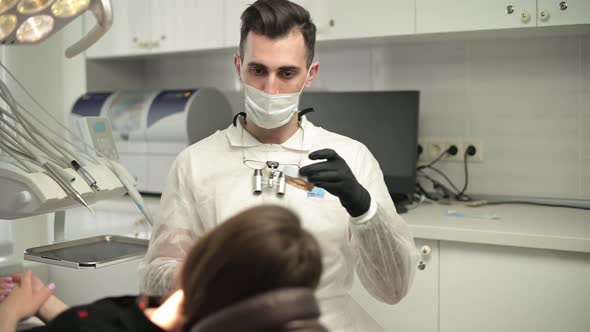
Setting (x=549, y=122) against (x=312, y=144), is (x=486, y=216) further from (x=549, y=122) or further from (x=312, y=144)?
(x=312, y=144)

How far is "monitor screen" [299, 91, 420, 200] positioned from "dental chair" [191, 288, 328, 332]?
1.85 metres

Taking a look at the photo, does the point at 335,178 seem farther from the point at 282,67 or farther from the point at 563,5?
the point at 563,5

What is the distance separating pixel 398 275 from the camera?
1.51 metres

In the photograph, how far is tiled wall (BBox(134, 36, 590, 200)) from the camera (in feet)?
8.39

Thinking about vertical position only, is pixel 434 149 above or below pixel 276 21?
below

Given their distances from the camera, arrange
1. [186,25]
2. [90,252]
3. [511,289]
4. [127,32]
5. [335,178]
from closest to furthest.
Result: [335,178] → [90,252] → [511,289] → [186,25] → [127,32]

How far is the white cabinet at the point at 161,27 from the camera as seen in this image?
2959 millimetres

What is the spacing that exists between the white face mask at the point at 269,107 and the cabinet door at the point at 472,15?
1017 mm

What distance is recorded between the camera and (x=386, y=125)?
2.61m

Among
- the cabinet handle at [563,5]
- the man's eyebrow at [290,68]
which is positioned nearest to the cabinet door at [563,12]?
the cabinet handle at [563,5]

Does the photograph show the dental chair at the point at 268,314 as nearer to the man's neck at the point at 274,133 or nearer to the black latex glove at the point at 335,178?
the black latex glove at the point at 335,178

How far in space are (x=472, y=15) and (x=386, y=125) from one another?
1.80 feet

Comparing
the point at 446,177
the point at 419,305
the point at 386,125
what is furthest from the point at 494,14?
the point at 419,305

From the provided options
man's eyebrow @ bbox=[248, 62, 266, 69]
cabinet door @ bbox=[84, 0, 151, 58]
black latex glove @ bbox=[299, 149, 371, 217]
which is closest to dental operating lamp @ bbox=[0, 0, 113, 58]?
man's eyebrow @ bbox=[248, 62, 266, 69]
